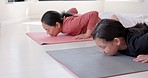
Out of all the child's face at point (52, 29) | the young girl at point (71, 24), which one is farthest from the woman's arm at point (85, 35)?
the child's face at point (52, 29)

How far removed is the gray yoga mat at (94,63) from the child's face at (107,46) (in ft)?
0.10

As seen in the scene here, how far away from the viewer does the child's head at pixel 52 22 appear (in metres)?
2.01

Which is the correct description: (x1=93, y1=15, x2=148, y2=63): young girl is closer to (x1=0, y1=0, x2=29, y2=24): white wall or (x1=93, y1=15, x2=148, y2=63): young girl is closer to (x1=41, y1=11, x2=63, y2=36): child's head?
(x1=41, y1=11, x2=63, y2=36): child's head

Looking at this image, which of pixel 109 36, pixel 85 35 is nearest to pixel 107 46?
pixel 109 36

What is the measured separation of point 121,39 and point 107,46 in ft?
0.32

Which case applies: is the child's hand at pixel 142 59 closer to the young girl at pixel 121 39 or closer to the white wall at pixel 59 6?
the young girl at pixel 121 39

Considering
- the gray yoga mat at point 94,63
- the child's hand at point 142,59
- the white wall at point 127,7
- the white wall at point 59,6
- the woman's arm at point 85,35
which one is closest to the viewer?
the gray yoga mat at point 94,63

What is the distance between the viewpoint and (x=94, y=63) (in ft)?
4.06

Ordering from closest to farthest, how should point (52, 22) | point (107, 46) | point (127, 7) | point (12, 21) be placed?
point (107, 46) → point (52, 22) → point (12, 21) → point (127, 7)

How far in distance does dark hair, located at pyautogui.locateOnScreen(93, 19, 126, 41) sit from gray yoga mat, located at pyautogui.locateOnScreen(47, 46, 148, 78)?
0.40ft

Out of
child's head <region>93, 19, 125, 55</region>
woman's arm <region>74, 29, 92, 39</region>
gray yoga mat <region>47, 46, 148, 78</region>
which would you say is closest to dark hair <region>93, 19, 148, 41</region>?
child's head <region>93, 19, 125, 55</region>

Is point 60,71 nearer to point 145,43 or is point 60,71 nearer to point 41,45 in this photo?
point 145,43

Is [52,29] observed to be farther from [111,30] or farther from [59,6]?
[59,6]

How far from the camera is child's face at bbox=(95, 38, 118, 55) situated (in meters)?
1.33
